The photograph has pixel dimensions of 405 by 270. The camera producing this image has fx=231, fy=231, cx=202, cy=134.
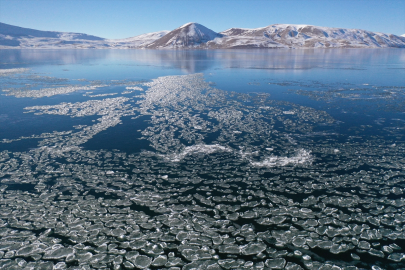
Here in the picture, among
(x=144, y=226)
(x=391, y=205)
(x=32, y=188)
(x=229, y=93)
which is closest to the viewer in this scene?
(x=144, y=226)

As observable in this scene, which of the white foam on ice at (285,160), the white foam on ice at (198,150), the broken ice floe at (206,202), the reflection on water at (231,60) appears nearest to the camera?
the broken ice floe at (206,202)

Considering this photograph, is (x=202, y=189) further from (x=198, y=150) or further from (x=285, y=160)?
(x=285, y=160)

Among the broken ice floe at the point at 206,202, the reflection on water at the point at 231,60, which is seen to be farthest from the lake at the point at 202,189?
the reflection on water at the point at 231,60

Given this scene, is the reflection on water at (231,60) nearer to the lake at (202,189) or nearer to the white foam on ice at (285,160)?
the lake at (202,189)

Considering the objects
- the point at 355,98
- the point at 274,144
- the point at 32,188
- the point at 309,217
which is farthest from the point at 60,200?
the point at 355,98

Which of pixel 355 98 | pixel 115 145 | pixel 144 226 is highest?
pixel 355 98

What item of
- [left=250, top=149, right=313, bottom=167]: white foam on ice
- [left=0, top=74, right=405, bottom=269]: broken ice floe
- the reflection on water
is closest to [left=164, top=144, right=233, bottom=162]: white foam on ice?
[left=0, top=74, right=405, bottom=269]: broken ice floe

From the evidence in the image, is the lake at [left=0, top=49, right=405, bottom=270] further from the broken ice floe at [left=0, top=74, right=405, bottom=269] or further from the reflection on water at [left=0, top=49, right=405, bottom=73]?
the reflection on water at [left=0, top=49, right=405, bottom=73]

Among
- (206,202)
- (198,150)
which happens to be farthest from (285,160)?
(206,202)

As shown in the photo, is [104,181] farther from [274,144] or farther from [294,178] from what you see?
[274,144]
